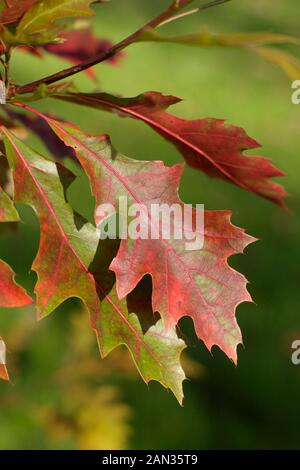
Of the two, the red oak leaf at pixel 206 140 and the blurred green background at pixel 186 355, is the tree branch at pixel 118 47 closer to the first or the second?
the red oak leaf at pixel 206 140

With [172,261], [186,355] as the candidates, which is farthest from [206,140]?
[186,355]

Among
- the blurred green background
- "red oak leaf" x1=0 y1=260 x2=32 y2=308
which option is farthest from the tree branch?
the blurred green background

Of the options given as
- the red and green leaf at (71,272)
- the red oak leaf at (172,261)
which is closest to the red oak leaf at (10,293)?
the red and green leaf at (71,272)

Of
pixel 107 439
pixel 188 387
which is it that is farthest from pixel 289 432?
pixel 107 439

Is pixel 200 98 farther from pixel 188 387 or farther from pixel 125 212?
pixel 125 212

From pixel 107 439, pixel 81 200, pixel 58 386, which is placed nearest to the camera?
pixel 107 439

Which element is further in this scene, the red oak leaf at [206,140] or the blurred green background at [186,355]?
the blurred green background at [186,355]

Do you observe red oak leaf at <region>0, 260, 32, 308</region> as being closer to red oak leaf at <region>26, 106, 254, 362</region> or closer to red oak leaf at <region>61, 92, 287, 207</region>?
red oak leaf at <region>26, 106, 254, 362</region>
